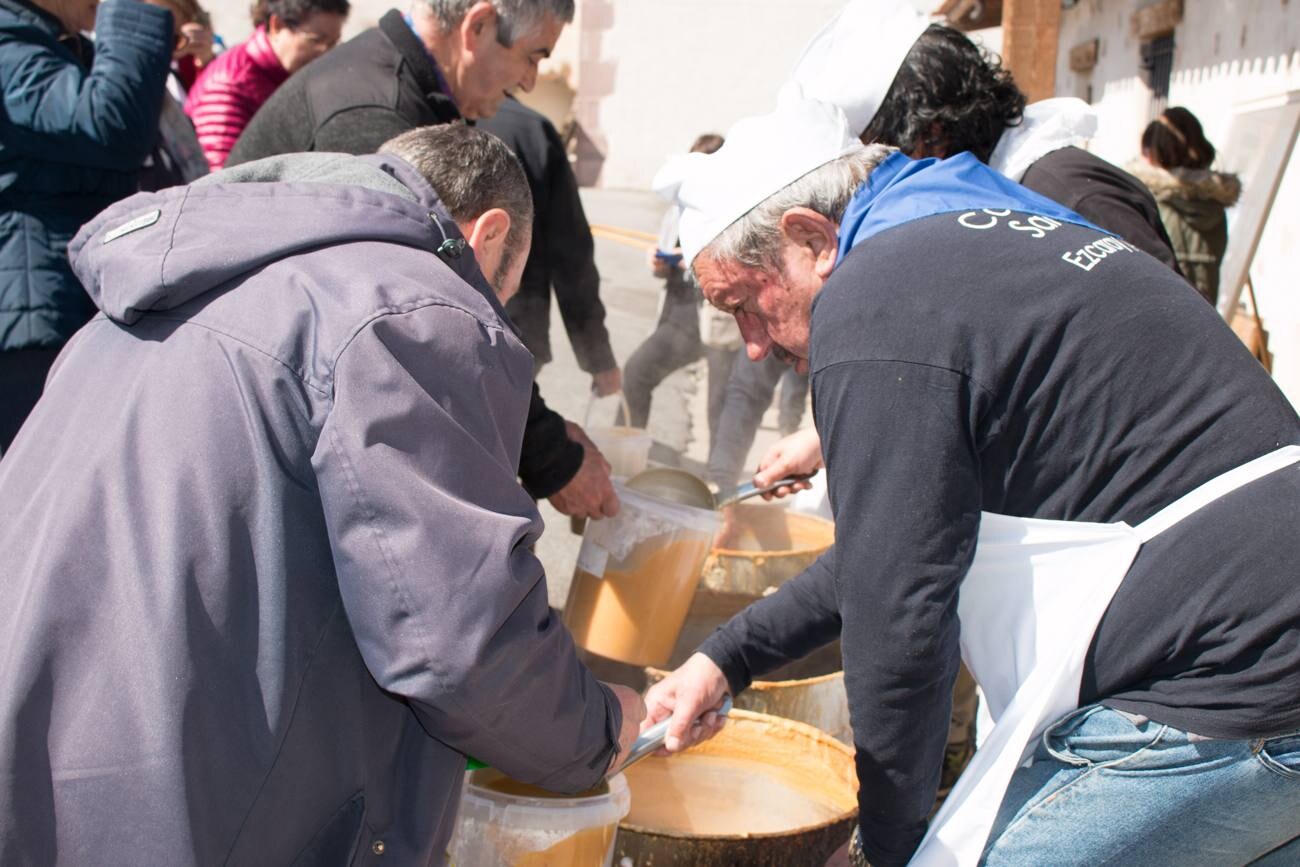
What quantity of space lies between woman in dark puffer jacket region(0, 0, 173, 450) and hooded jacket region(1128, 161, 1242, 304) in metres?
3.94

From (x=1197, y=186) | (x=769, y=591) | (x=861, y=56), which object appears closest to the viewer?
(x=861, y=56)

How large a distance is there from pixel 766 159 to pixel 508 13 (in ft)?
4.02

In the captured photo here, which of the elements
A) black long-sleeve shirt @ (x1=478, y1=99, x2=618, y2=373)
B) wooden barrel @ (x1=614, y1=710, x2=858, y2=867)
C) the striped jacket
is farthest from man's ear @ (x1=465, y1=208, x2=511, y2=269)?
the striped jacket

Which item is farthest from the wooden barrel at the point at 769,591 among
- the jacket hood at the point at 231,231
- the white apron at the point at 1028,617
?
the jacket hood at the point at 231,231

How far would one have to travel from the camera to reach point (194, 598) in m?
1.15

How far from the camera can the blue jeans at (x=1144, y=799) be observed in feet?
4.35

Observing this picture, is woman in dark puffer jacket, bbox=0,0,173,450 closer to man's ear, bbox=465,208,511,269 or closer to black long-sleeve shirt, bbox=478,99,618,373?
black long-sleeve shirt, bbox=478,99,618,373

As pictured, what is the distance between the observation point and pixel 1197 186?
4918mm

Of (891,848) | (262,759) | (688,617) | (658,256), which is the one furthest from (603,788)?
(658,256)

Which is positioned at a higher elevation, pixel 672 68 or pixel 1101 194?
pixel 1101 194

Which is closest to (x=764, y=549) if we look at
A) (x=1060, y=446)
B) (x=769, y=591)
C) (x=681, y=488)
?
(x=769, y=591)

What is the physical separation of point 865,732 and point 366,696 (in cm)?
59

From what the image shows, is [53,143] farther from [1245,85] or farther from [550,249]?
[1245,85]

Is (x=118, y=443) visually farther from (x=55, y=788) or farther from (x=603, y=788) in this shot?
(x=603, y=788)
